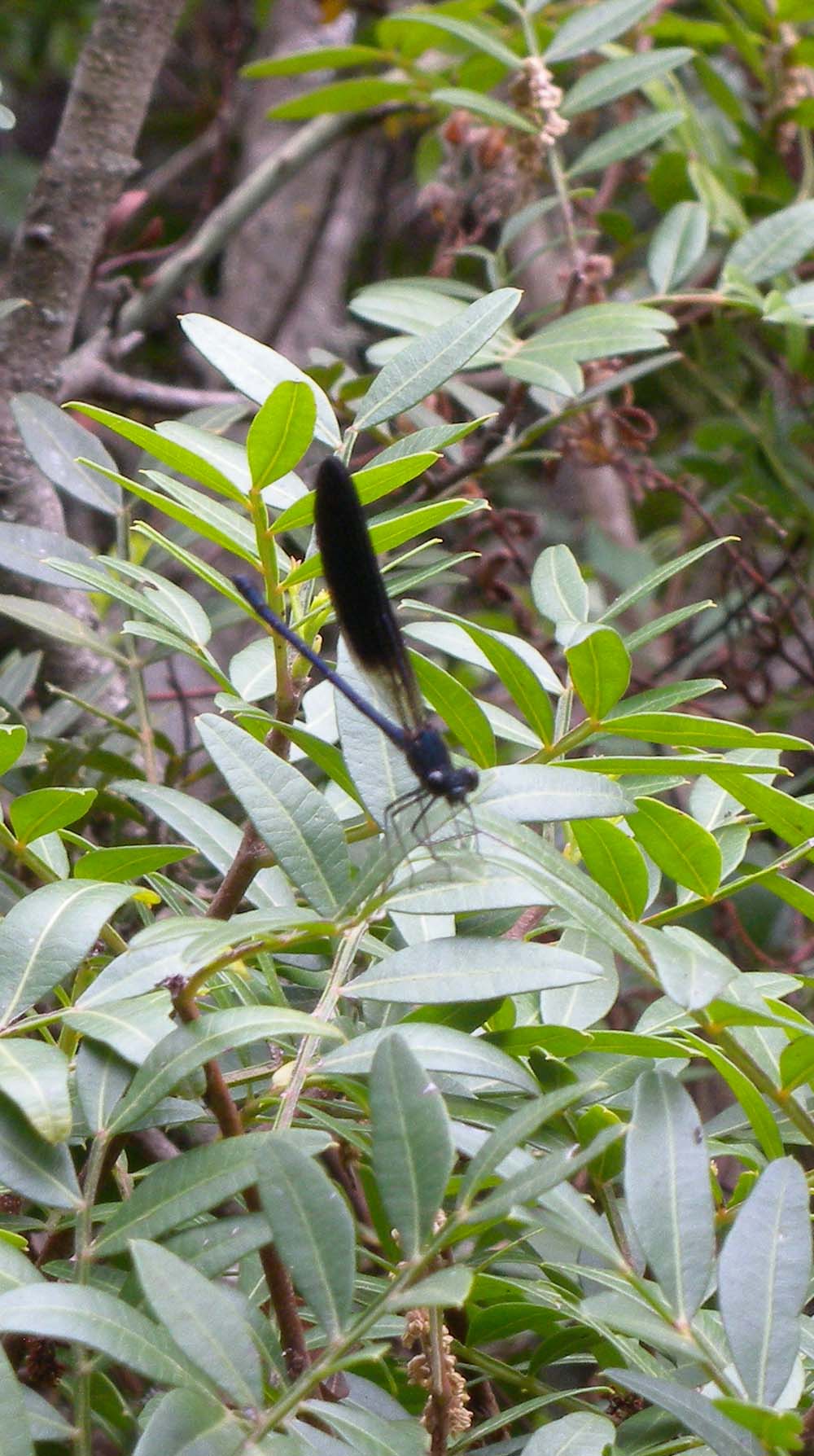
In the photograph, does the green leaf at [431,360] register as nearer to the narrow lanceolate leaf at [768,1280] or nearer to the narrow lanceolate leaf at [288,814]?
the narrow lanceolate leaf at [288,814]

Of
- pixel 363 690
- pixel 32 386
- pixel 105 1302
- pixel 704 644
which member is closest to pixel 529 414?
pixel 704 644

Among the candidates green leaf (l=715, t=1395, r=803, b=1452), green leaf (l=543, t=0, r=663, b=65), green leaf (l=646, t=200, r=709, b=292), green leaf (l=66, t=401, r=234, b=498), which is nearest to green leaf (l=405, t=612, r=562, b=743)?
green leaf (l=66, t=401, r=234, b=498)

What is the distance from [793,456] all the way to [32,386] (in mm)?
947

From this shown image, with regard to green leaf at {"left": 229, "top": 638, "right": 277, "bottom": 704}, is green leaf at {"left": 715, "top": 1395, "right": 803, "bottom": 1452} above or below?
below

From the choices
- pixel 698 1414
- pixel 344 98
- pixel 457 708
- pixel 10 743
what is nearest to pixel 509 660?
pixel 457 708

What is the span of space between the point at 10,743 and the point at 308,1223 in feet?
0.89

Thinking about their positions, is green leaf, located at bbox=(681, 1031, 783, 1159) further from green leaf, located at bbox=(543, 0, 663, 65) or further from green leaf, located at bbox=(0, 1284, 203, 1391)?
green leaf, located at bbox=(543, 0, 663, 65)

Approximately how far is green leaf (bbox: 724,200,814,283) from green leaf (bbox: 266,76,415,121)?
487mm

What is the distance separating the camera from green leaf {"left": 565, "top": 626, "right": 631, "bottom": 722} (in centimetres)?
64

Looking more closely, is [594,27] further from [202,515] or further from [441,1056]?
[441,1056]

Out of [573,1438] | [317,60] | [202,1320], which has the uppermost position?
[317,60]

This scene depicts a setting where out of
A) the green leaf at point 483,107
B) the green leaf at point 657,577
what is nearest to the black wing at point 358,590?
the green leaf at point 657,577

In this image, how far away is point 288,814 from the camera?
23.8 inches

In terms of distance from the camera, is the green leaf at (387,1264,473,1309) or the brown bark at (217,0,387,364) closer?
the green leaf at (387,1264,473,1309)
